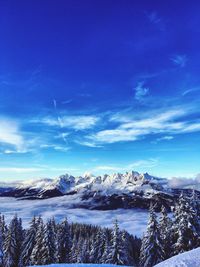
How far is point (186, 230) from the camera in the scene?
120 feet

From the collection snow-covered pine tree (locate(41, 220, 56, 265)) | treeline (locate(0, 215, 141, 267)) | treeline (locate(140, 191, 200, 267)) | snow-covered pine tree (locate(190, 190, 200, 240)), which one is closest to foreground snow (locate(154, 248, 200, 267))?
treeline (locate(140, 191, 200, 267))

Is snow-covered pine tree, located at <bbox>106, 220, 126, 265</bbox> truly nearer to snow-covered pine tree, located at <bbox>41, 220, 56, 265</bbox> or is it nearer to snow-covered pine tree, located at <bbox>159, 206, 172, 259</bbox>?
snow-covered pine tree, located at <bbox>159, 206, 172, 259</bbox>

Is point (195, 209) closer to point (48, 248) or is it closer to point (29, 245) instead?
point (48, 248)

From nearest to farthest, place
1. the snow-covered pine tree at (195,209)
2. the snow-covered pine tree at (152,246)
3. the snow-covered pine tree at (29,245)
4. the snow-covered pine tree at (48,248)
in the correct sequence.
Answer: the snow-covered pine tree at (195,209) < the snow-covered pine tree at (152,246) < the snow-covered pine tree at (48,248) < the snow-covered pine tree at (29,245)

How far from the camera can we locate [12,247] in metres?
57.3

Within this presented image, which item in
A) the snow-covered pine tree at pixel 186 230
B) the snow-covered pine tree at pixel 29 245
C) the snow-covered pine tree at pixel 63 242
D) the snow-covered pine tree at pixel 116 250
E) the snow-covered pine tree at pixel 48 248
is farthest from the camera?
the snow-covered pine tree at pixel 63 242

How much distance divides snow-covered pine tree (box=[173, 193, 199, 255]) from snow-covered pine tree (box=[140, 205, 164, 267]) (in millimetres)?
3860

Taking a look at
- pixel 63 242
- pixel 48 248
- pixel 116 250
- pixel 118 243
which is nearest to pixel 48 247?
pixel 48 248

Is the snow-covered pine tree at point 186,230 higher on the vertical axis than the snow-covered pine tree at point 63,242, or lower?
higher

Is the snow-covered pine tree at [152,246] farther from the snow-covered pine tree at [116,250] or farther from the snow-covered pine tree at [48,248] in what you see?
the snow-covered pine tree at [48,248]

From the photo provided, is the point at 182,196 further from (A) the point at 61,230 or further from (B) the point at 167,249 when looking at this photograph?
(A) the point at 61,230

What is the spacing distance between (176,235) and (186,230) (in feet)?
5.57

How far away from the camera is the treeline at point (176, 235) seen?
36.5 meters

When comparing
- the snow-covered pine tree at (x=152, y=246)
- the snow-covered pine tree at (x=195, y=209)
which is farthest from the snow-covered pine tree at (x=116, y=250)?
the snow-covered pine tree at (x=195, y=209)
